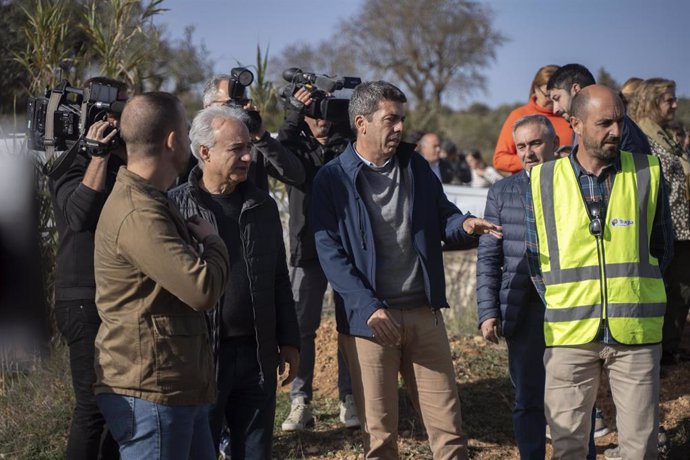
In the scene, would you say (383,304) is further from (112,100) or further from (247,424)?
(112,100)

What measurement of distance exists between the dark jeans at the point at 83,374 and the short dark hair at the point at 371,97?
1602 millimetres

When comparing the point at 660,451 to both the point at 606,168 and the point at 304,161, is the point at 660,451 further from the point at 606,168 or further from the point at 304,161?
the point at 304,161

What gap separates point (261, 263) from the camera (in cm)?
422

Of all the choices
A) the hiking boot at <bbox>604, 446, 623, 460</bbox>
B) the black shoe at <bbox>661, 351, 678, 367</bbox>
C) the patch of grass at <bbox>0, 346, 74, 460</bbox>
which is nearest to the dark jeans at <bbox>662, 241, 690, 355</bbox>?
the black shoe at <bbox>661, 351, 678, 367</bbox>

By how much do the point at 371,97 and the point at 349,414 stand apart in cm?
233

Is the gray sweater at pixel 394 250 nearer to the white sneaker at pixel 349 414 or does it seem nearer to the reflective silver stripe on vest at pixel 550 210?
the reflective silver stripe on vest at pixel 550 210

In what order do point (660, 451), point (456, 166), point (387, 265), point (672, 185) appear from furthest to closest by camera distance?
point (456, 166)
point (672, 185)
point (660, 451)
point (387, 265)

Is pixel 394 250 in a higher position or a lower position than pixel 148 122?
lower

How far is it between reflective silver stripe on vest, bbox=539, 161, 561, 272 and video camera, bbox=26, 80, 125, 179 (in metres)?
1.98

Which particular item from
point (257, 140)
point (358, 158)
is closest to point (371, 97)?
point (358, 158)

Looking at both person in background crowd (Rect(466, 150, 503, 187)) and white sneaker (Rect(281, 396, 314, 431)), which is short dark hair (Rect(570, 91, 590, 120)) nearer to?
white sneaker (Rect(281, 396, 314, 431))

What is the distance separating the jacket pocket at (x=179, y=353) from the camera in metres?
3.18

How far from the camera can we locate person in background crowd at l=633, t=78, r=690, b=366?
6633 mm

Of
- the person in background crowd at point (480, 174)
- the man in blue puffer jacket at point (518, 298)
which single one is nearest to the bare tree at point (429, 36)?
the person in background crowd at point (480, 174)
